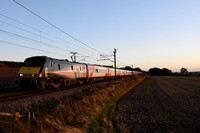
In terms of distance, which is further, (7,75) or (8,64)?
(8,64)

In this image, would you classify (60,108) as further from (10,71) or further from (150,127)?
(10,71)

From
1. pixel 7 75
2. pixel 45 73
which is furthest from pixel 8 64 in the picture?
pixel 45 73

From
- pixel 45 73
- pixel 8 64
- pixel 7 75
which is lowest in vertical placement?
pixel 7 75

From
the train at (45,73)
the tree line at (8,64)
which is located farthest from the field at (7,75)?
the train at (45,73)

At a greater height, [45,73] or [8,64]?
[8,64]

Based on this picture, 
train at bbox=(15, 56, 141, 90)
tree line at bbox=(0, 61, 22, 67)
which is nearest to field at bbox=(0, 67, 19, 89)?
tree line at bbox=(0, 61, 22, 67)

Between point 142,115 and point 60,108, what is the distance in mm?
4189

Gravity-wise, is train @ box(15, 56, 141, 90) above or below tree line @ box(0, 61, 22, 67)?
below

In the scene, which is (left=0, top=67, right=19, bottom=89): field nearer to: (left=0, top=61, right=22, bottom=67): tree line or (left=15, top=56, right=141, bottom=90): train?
(left=0, top=61, right=22, bottom=67): tree line

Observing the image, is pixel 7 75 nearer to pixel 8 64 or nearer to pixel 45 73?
pixel 8 64

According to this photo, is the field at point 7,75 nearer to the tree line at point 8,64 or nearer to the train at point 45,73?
the tree line at point 8,64

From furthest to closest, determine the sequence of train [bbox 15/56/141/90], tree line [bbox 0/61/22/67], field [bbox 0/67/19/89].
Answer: tree line [bbox 0/61/22/67] < field [bbox 0/67/19/89] < train [bbox 15/56/141/90]

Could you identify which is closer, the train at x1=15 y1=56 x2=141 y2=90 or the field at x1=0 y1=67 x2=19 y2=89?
the train at x1=15 y1=56 x2=141 y2=90

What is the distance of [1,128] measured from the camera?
13.5 ft
